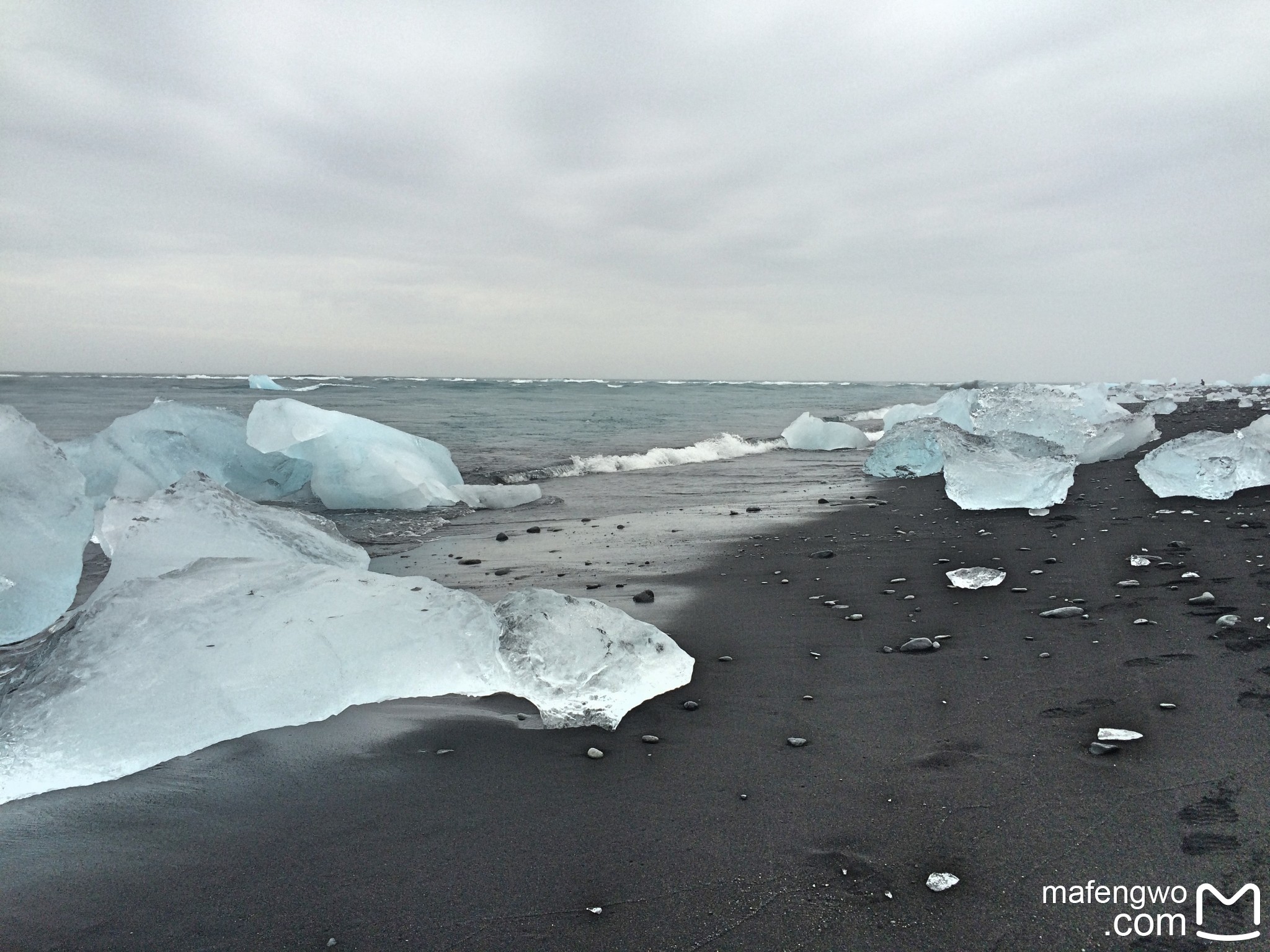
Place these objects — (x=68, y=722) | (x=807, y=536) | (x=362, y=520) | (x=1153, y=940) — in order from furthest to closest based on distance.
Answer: (x=362, y=520)
(x=807, y=536)
(x=68, y=722)
(x=1153, y=940)

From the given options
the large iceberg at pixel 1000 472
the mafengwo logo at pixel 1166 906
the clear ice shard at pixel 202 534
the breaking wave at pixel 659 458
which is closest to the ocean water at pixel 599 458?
the breaking wave at pixel 659 458

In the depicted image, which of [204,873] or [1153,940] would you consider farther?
[204,873]

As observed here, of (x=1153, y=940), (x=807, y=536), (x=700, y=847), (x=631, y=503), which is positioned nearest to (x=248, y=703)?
(x=700, y=847)

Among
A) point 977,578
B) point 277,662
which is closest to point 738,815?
point 277,662

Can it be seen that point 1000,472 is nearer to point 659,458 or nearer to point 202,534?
point 202,534

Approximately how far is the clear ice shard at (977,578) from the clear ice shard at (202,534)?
10.7 ft

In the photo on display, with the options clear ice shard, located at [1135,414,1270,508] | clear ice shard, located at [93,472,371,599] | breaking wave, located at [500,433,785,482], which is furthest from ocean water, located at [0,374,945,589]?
clear ice shard, located at [1135,414,1270,508]

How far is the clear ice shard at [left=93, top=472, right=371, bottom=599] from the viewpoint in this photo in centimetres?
361

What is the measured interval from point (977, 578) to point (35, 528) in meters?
5.27

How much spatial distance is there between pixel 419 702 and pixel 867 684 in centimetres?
177

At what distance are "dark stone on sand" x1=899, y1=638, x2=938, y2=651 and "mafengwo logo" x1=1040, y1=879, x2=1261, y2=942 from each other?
1.55m

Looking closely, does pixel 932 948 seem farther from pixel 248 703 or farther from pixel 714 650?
pixel 248 703

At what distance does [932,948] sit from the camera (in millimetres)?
1438

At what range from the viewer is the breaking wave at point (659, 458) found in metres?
10.7
